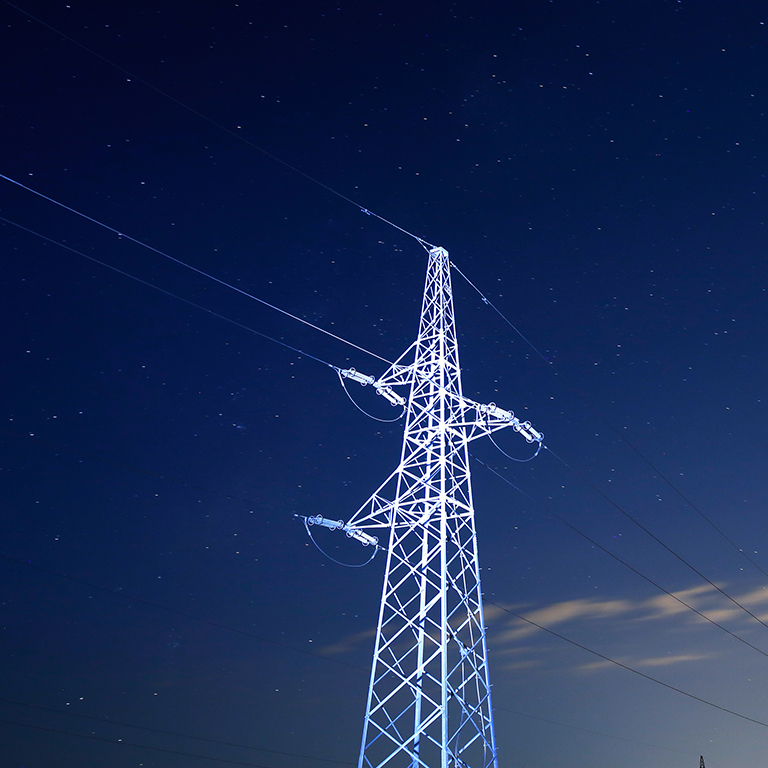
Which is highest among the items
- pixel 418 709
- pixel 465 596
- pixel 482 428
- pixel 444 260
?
pixel 444 260

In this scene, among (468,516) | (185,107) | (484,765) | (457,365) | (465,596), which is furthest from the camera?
(185,107)

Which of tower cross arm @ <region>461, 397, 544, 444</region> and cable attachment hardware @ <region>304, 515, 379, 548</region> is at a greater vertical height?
tower cross arm @ <region>461, 397, 544, 444</region>

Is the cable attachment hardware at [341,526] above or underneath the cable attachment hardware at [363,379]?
underneath

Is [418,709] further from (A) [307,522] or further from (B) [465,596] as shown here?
(A) [307,522]

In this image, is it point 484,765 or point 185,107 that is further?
point 185,107

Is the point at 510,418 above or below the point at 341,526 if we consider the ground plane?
above

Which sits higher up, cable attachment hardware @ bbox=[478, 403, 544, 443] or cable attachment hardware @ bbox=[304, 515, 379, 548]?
cable attachment hardware @ bbox=[478, 403, 544, 443]

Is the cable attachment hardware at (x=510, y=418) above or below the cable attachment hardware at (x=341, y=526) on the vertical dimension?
above

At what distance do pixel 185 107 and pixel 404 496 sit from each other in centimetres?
910

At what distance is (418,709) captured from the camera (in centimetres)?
965

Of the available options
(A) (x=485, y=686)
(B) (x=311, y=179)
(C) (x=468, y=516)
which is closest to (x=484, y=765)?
(A) (x=485, y=686)

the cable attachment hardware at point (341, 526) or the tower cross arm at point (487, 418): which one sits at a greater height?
the tower cross arm at point (487, 418)

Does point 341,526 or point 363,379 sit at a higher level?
point 363,379

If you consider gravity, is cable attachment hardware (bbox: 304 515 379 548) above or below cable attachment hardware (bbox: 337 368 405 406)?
below
